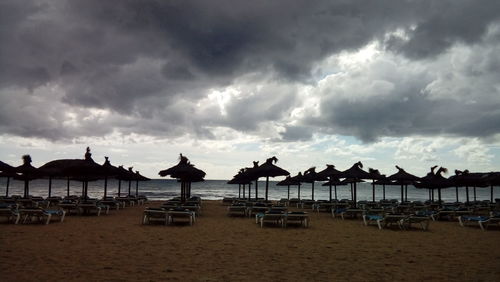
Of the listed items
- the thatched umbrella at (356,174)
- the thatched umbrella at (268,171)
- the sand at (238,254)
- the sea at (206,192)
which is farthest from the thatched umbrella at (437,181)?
the sea at (206,192)

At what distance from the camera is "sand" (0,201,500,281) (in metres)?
5.68

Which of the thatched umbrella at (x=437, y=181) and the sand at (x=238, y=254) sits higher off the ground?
the thatched umbrella at (x=437, y=181)

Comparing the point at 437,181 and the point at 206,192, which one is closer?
the point at 437,181

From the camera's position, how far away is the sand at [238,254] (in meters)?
5.68

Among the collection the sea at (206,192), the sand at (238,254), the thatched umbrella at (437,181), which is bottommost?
the sea at (206,192)

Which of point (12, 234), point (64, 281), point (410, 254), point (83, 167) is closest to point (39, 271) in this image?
point (64, 281)

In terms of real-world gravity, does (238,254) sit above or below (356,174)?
below

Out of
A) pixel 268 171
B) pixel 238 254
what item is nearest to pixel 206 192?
→ pixel 268 171

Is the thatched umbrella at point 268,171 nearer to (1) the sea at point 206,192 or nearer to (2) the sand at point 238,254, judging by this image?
(2) the sand at point 238,254

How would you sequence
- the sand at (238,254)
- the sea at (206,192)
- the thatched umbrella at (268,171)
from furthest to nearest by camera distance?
1. the sea at (206,192)
2. the thatched umbrella at (268,171)
3. the sand at (238,254)

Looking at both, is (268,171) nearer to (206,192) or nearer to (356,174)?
(356,174)

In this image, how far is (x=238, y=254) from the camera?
737cm

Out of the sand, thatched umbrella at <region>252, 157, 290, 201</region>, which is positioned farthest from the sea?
the sand

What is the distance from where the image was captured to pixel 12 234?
9172 mm
